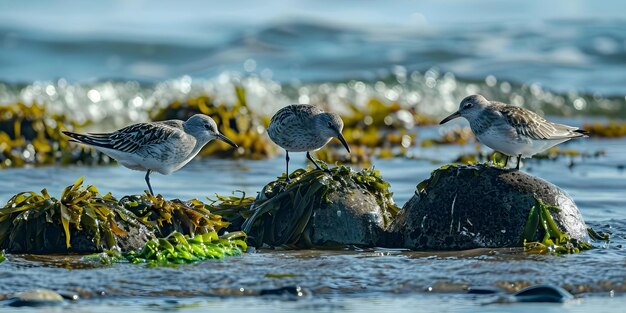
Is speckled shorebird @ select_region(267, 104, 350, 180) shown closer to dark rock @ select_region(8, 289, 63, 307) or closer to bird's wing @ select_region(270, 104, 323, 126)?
bird's wing @ select_region(270, 104, 323, 126)

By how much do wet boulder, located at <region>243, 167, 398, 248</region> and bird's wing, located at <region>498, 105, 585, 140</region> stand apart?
1087 millimetres

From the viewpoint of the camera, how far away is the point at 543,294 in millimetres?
5867

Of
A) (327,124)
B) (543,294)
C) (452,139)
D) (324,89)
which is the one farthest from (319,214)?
(324,89)

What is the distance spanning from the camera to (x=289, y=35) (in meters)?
23.1

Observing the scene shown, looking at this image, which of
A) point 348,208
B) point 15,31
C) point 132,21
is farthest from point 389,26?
point 348,208

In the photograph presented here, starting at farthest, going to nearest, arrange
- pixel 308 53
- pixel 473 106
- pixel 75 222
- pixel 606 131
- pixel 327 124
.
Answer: pixel 308 53
pixel 606 131
pixel 327 124
pixel 473 106
pixel 75 222

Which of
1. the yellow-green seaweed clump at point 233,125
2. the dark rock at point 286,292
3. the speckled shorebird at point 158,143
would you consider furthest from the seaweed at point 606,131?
the dark rock at point 286,292

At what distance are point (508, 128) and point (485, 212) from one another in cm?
74

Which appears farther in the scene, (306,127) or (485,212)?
(306,127)

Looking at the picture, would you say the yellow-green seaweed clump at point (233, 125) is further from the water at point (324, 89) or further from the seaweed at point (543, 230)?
the seaweed at point (543, 230)

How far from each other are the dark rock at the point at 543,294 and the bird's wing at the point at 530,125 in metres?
1.80

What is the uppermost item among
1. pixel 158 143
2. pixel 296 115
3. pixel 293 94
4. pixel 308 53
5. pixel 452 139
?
pixel 308 53

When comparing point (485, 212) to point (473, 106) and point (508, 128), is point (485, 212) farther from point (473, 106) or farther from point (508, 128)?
point (473, 106)

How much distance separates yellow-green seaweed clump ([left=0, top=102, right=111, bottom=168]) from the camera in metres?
11.6
